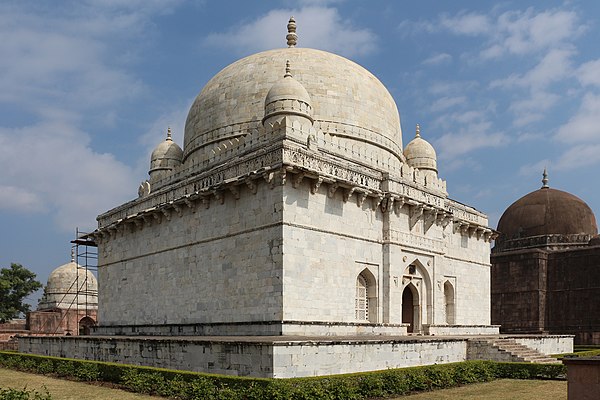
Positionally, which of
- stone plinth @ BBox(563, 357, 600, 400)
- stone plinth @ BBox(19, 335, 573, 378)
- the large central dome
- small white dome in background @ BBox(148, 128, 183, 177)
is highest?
the large central dome

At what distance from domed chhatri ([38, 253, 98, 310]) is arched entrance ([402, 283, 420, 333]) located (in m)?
29.0

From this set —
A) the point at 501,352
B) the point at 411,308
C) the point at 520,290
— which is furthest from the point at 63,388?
the point at 520,290

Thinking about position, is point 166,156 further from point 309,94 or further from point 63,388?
point 63,388

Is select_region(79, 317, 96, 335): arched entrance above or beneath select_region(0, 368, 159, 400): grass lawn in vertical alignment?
beneath

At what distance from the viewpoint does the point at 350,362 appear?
16.8 meters

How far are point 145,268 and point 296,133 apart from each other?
1053 cm

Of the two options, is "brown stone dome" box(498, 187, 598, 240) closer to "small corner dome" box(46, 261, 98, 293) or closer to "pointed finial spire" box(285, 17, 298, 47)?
"pointed finial spire" box(285, 17, 298, 47)

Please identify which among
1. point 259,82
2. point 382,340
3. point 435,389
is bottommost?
point 435,389

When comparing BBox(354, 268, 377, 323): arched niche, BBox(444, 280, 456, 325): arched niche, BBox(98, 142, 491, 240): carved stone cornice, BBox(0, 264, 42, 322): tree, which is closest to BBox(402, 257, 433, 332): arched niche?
BBox(98, 142, 491, 240): carved stone cornice

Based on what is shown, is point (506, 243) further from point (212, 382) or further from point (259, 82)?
point (212, 382)

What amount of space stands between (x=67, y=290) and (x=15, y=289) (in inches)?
517

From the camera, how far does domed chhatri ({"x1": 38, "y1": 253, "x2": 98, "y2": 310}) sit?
48.0 m

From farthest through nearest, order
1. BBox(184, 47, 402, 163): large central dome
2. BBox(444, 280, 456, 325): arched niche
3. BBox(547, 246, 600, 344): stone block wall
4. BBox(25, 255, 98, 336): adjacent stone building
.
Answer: BBox(25, 255, 98, 336): adjacent stone building
BBox(547, 246, 600, 344): stone block wall
BBox(444, 280, 456, 325): arched niche
BBox(184, 47, 402, 163): large central dome

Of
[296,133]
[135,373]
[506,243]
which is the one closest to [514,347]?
[296,133]
